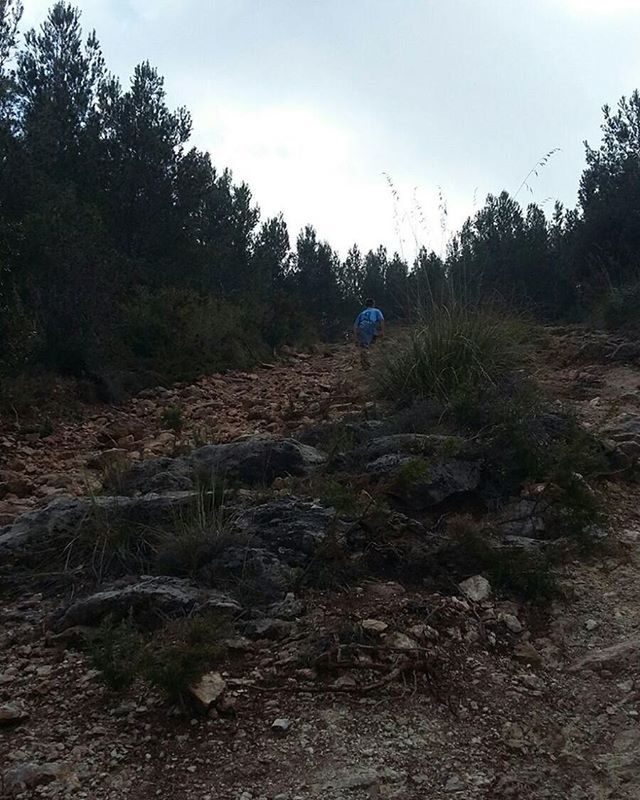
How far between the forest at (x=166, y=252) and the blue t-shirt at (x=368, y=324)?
0.29 meters

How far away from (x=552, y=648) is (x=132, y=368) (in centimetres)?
771

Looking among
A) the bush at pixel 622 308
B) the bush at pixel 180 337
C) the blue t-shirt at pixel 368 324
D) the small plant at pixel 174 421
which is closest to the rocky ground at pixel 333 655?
the small plant at pixel 174 421

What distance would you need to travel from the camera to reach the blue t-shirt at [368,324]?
39.0 ft

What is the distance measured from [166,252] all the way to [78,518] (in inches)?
485

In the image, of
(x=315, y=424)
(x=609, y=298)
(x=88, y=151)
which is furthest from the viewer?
(x=88, y=151)

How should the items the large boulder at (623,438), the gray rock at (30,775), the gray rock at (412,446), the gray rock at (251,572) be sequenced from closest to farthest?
the gray rock at (30,775) → the gray rock at (251,572) → the gray rock at (412,446) → the large boulder at (623,438)

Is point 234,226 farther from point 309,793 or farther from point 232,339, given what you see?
point 309,793

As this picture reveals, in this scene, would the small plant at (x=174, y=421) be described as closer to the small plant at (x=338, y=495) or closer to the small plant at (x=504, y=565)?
the small plant at (x=338, y=495)

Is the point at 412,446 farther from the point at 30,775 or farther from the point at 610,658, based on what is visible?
the point at 30,775

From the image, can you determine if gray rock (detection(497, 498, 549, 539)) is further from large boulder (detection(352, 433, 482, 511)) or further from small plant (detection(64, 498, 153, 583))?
small plant (detection(64, 498, 153, 583))

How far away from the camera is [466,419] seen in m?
5.32

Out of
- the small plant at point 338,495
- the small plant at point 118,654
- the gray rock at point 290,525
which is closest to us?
the small plant at point 118,654

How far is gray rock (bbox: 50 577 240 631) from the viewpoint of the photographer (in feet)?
11.1

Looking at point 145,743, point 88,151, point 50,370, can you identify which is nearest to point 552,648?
point 145,743
